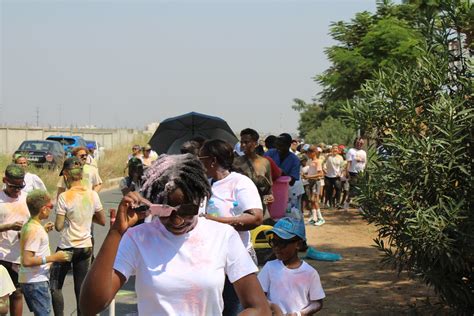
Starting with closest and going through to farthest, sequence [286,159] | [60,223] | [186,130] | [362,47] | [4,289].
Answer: [4,289], [60,223], [286,159], [186,130], [362,47]

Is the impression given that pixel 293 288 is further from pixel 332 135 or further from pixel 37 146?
pixel 332 135

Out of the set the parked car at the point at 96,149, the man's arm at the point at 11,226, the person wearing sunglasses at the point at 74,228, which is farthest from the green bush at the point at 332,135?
the man's arm at the point at 11,226

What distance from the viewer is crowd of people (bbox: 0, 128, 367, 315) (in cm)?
285

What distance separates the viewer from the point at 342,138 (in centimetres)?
4781

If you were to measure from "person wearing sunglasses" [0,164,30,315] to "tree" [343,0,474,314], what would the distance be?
122 inches

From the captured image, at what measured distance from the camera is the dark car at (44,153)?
2656cm

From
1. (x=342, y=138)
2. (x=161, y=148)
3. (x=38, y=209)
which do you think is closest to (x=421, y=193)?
(x=38, y=209)

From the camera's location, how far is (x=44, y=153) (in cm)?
2786

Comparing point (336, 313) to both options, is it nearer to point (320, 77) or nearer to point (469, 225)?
point (469, 225)

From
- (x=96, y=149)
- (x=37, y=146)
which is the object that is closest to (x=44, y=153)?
(x=37, y=146)

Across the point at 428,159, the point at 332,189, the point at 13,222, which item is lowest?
the point at 332,189

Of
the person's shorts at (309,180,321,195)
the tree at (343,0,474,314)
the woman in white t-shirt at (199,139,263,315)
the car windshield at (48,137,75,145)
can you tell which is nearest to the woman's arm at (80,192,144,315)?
the woman in white t-shirt at (199,139,263,315)

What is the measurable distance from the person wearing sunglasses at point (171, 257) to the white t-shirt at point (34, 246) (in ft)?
11.1

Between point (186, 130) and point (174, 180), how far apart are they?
738cm
